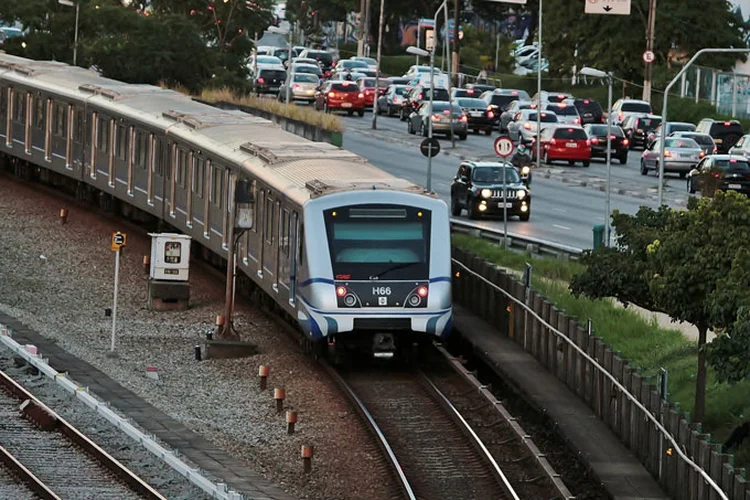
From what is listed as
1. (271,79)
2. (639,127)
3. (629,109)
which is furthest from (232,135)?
(271,79)

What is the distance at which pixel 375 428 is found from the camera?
77.5 ft

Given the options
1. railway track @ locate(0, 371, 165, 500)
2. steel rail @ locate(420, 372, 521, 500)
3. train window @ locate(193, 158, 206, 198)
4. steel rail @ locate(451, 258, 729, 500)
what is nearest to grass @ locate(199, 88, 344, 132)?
train window @ locate(193, 158, 206, 198)

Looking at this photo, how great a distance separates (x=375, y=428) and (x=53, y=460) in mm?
4294

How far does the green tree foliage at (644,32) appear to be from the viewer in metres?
93.9

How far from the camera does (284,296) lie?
28.2 m

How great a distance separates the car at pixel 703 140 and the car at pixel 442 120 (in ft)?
31.4

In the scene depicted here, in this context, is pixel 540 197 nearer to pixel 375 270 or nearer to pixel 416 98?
pixel 416 98

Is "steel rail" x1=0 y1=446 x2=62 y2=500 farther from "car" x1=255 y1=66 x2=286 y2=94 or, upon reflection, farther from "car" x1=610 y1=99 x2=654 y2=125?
"car" x1=255 y1=66 x2=286 y2=94

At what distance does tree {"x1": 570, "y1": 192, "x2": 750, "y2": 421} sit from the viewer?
2191 centimetres

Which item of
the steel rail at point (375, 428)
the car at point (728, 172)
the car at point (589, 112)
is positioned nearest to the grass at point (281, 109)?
the car at point (728, 172)

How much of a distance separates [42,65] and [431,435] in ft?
102

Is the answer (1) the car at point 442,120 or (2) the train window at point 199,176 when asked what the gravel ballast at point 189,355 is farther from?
(1) the car at point 442,120

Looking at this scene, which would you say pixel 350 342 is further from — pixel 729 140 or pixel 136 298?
pixel 729 140

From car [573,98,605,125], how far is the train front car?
58.9 m
